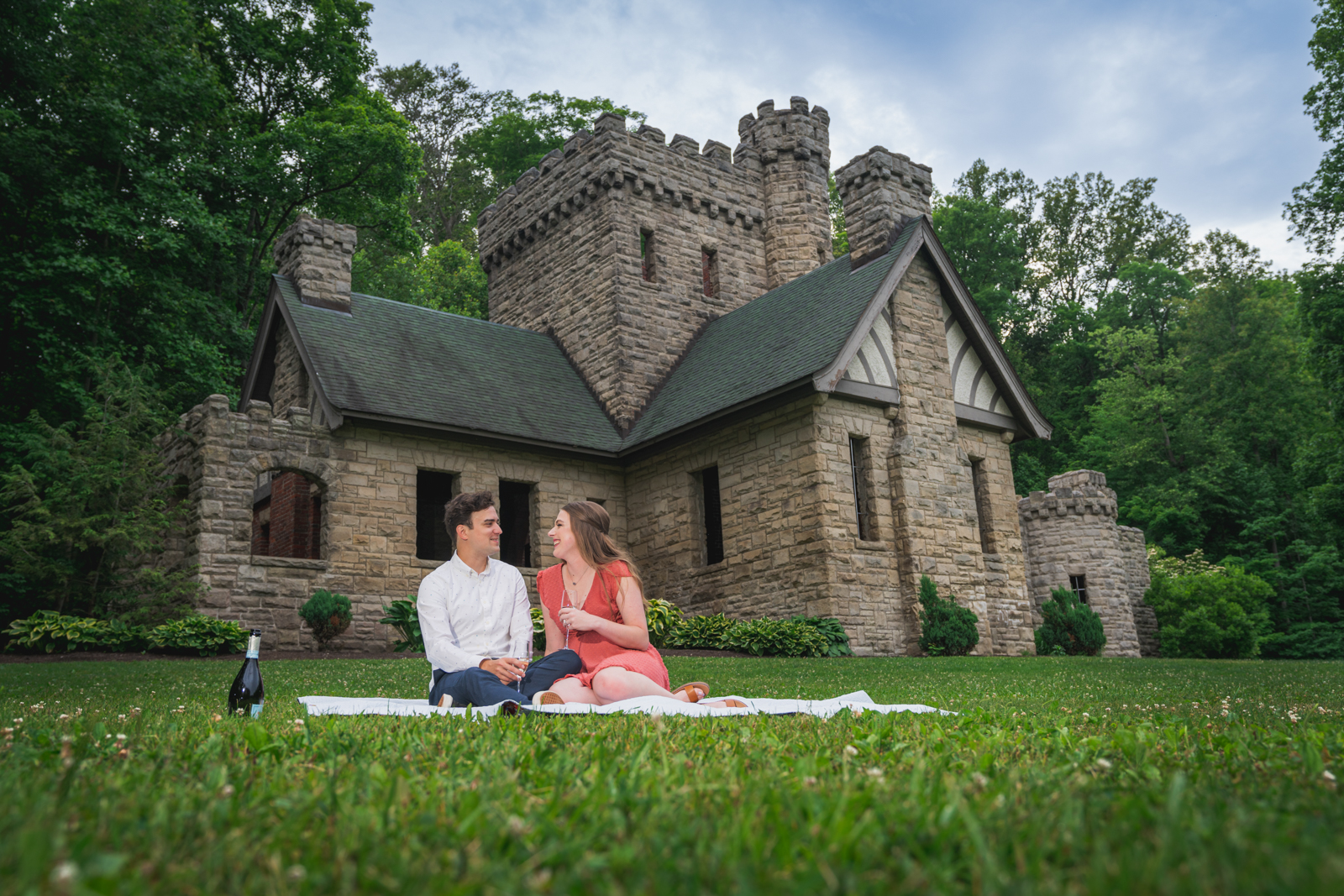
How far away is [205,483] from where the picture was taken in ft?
50.4

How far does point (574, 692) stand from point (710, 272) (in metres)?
18.9

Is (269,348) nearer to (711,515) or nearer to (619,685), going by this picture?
(711,515)

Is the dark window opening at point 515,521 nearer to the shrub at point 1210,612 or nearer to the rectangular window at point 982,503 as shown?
the rectangular window at point 982,503

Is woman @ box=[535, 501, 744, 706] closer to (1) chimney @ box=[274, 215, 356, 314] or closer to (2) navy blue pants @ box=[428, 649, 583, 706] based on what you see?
(2) navy blue pants @ box=[428, 649, 583, 706]

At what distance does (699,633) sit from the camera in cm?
1560

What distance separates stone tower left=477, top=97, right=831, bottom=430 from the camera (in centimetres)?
2170

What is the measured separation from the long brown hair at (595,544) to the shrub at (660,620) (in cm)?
909

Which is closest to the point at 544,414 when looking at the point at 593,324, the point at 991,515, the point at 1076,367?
the point at 593,324

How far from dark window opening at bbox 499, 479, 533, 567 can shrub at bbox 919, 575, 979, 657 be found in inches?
310

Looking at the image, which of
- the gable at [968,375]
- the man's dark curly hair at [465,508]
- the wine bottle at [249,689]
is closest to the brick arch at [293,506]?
the man's dark curly hair at [465,508]

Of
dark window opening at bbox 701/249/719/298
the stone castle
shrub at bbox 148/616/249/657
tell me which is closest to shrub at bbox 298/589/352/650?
the stone castle

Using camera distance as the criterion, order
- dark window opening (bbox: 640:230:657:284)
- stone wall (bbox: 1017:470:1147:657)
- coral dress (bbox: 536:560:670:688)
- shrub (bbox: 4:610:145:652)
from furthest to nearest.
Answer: stone wall (bbox: 1017:470:1147:657) < dark window opening (bbox: 640:230:657:284) < shrub (bbox: 4:610:145:652) < coral dress (bbox: 536:560:670:688)

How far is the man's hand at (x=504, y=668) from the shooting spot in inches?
229

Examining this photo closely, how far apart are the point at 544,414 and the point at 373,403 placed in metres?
3.87
